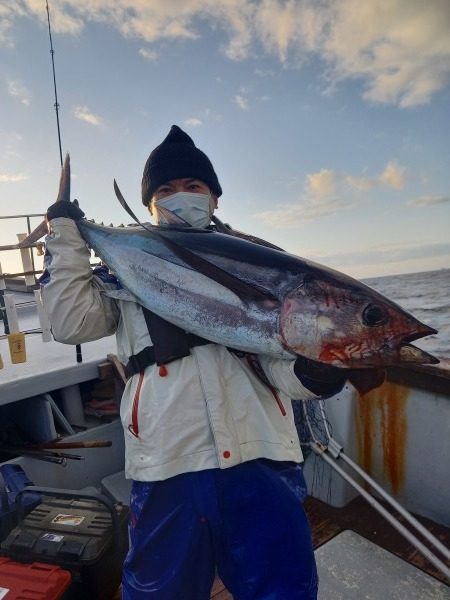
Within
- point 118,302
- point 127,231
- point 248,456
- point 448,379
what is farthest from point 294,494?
point 448,379

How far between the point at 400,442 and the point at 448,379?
79 cm

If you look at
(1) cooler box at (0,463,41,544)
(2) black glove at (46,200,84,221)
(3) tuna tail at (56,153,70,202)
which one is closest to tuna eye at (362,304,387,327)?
(2) black glove at (46,200,84,221)

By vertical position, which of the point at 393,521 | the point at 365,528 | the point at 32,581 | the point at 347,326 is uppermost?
the point at 347,326

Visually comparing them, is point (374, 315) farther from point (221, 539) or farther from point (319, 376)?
point (221, 539)

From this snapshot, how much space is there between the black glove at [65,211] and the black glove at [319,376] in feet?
4.66

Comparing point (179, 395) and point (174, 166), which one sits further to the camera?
point (174, 166)

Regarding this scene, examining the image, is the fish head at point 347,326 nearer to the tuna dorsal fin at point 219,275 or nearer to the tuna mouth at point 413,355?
the tuna mouth at point 413,355

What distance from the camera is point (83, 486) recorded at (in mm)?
3934

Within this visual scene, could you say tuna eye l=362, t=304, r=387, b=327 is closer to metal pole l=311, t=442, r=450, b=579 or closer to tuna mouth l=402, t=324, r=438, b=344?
tuna mouth l=402, t=324, r=438, b=344

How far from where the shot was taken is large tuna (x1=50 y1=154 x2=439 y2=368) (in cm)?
155

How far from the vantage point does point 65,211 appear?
87.8 inches

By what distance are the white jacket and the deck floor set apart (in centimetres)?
164

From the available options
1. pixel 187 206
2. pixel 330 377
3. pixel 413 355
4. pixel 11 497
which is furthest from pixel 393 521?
pixel 11 497

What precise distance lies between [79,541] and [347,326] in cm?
222
